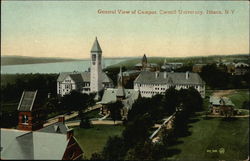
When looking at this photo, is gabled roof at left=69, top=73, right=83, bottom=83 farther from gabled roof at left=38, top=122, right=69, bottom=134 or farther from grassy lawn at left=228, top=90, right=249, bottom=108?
grassy lawn at left=228, top=90, right=249, bottom=108

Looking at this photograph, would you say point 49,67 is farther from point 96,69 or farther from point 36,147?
point 36,147

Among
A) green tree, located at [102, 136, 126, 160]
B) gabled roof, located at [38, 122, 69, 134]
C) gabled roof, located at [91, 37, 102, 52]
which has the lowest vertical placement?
green tree, located at [102, 136, 126, 160]

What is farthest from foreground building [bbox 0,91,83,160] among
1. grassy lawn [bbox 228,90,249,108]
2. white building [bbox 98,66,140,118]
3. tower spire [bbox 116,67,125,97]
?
grassy lawn [bbox 228,90,249,108]

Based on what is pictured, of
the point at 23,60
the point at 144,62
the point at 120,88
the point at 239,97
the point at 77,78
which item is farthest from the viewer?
the point at 120,88

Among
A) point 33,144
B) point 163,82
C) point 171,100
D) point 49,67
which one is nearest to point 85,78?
point 49,67

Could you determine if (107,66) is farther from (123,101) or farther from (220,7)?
(220,7)
